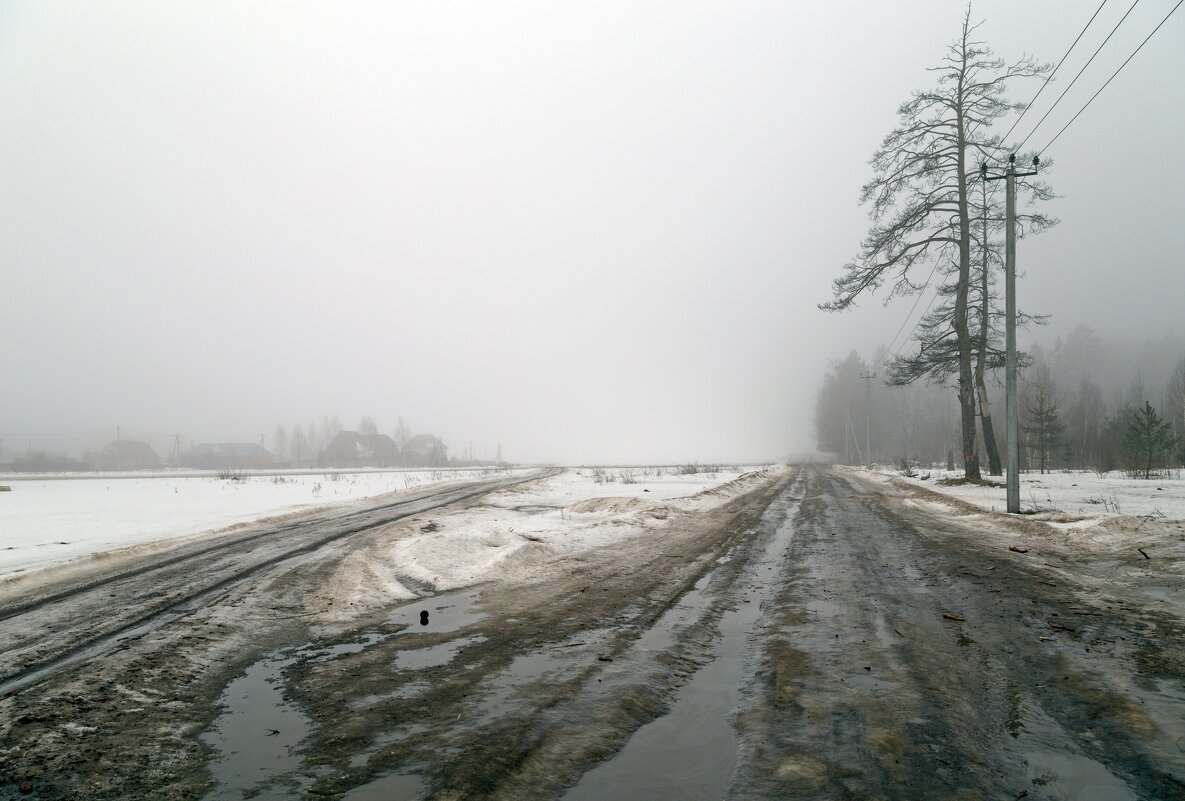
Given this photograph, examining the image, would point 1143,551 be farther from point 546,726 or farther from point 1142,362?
point 1142,362

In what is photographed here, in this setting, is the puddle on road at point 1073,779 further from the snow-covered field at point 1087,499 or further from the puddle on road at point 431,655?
the snow-covered field at point 1087,499

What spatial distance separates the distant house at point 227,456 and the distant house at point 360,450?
31.8 feet

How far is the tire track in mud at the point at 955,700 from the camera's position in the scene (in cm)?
281

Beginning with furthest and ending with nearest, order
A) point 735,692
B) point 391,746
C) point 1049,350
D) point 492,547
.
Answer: point 1049,350 < point 492,547 < point 735,692 < point 391,746

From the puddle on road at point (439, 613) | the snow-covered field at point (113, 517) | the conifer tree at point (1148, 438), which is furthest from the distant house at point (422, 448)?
the puddle on road at point (439, 613)

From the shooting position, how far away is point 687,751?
3199mm

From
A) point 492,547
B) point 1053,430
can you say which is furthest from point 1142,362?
point 492,547

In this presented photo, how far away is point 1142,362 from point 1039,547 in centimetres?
9555

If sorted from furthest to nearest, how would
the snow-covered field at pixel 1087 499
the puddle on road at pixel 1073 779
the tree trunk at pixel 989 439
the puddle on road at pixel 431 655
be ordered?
the tree trunk at pixel 989 439, the snow-covered field at pixel 1087 499, the puddle on road at pixel 431 655, the puddle on road at pixel 1073 779

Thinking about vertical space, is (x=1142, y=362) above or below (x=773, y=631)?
above

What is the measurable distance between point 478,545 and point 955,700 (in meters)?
7.87

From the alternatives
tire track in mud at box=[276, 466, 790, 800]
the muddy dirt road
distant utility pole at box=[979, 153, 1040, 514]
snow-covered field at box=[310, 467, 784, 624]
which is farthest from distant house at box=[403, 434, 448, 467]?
tire track in mud at box=[276, 466, 790, 800]

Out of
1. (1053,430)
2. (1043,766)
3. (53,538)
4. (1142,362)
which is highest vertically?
(1142,362)

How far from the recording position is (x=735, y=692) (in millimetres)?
4000
